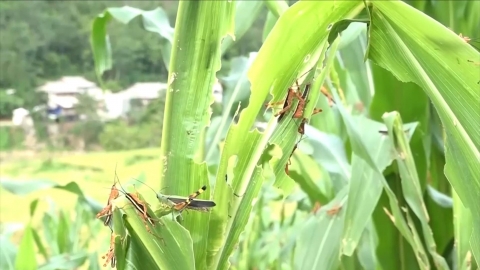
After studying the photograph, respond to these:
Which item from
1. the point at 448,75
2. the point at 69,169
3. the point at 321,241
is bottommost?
the point at 69,169

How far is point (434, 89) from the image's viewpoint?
0.21 metres

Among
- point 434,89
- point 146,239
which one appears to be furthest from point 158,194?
point 434,89

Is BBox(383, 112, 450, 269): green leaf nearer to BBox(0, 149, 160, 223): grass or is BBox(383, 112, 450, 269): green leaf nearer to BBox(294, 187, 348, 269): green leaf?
BBox(294, 187, 348, 269): green leaf

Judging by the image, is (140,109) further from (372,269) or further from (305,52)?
(305,52)

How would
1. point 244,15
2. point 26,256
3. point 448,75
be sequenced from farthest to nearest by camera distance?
point 244,15 < point 26,256 < point 448,75

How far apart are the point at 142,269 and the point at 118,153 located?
0.69m

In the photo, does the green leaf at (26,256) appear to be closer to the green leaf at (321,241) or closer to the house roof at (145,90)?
the green leaf at (321,241)

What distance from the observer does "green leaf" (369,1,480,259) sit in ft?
0.65

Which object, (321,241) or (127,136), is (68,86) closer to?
(127,136)

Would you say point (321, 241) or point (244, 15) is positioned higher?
point (244, 15)

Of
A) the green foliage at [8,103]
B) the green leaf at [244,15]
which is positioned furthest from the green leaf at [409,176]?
the green foliage at [8,103]

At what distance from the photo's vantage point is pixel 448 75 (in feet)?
0.68

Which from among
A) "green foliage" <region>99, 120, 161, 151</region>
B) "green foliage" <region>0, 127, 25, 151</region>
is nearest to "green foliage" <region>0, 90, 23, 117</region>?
Answer: "green foliage" <region>0, 127, 25, 151</region>

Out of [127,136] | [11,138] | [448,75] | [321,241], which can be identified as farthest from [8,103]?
[448,75]
